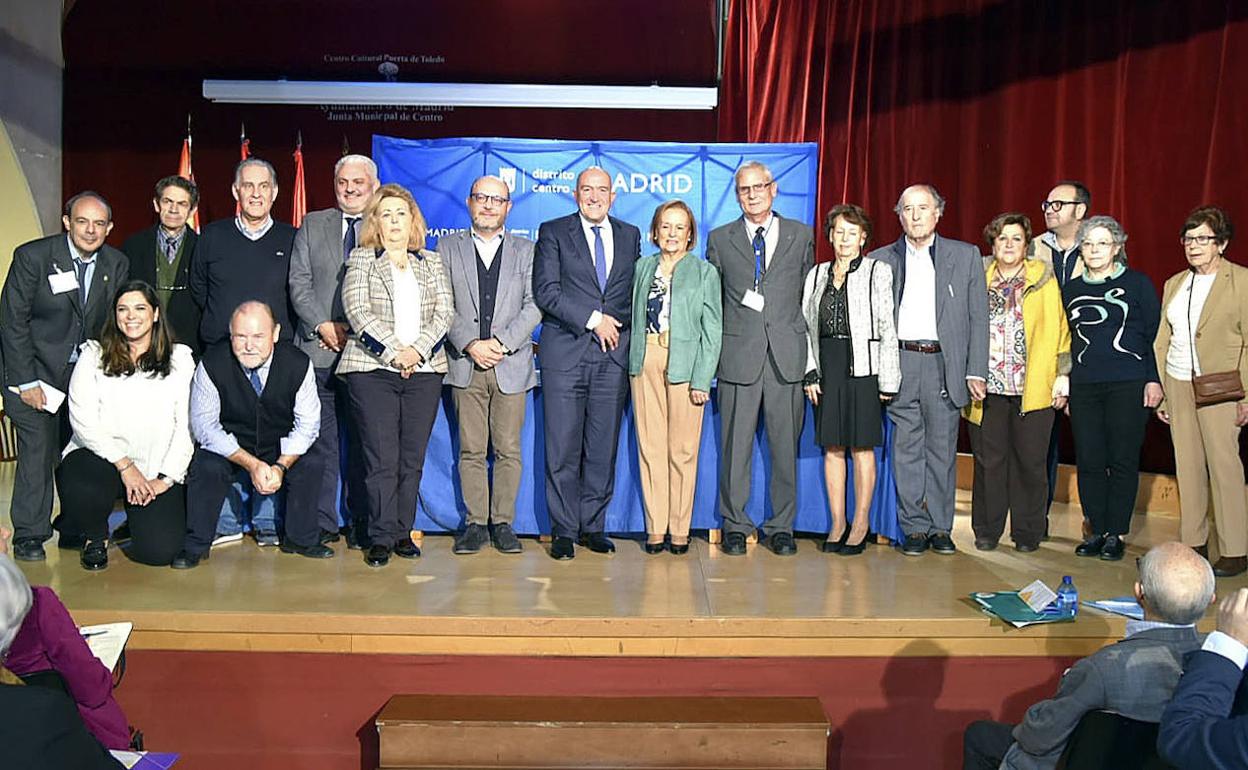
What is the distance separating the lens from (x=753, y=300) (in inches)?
Result: 169

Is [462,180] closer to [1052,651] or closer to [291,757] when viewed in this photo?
[291,757]

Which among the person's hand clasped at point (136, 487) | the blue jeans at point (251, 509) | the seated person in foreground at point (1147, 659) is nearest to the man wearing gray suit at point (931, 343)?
the seated person in foreground at point (1147, 659)

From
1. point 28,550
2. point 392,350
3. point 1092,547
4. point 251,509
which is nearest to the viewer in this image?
point 392,350

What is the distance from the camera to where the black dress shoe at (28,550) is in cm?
415

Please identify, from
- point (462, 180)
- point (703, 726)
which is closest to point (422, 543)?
point (703, 726)

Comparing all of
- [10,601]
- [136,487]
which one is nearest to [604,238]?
[136,487]

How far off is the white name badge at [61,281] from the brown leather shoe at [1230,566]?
14.6 ft

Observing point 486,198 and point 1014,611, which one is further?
point 486,198

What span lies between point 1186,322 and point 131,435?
4.00 meters

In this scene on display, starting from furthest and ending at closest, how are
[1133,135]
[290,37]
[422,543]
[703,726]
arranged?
[290,37]
[1133,135]
[422,543]
[703,726]

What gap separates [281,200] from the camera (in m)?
9.01

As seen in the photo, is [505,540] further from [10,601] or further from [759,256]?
[10,601]

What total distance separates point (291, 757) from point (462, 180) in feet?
11.1

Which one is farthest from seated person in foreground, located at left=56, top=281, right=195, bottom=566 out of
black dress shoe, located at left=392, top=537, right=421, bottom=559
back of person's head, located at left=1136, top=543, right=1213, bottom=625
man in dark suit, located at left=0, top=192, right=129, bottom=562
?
back of person's head, located at left=1136, top=543, right=1213, bottom=625
